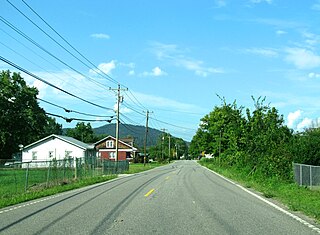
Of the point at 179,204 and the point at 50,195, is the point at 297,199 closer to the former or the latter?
the point at 179,204

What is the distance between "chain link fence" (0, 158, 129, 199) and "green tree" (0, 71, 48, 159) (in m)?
31.5

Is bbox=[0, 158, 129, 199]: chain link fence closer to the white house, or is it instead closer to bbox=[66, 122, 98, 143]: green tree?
the white house

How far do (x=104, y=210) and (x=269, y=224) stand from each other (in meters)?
4.93

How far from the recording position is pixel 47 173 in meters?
24.6

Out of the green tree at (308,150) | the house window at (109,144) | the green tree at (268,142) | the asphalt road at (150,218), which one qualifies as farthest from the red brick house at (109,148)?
the asphalt road at (150,218)

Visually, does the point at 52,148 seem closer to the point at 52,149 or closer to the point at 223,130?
the point at 52,149

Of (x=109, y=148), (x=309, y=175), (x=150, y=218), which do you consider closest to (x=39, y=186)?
(x=150, y=218)

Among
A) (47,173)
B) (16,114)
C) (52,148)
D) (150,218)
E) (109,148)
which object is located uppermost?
(16,114)

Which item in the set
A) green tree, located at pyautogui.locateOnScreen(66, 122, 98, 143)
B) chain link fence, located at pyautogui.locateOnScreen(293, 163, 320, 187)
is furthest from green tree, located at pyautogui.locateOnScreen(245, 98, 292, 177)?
green tree, located at pyautogui.locateOnScreen(66, 122, 98, 143)

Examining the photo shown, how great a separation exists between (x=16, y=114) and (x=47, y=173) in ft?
166

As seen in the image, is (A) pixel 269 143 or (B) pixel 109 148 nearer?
(A) pixel 269 143

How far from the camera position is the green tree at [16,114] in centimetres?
6944

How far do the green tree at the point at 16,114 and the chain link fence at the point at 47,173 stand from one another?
31.5 metres

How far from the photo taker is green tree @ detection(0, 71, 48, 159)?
69.4 metres
